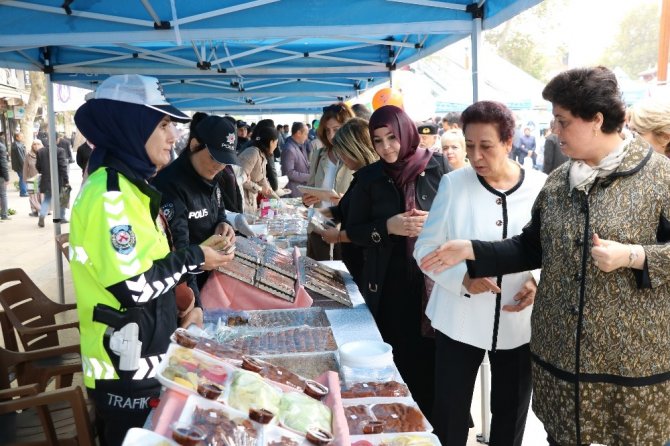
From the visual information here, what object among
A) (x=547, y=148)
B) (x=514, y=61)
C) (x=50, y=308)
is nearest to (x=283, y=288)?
(x=50, y=308)

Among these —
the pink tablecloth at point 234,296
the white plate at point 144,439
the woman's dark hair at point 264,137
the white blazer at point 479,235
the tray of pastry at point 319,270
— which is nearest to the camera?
the white plate at point 144,439

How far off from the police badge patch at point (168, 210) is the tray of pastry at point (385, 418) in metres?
1.17

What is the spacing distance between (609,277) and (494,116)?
786 mm

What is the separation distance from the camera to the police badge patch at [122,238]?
1.73 meters

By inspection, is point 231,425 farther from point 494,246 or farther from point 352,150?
point 352,150

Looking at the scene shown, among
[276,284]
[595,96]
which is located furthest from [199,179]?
[595,96]

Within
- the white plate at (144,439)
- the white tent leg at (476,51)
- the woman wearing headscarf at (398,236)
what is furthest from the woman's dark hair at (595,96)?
the white tent leg at (476,51)

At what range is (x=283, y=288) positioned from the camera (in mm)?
2754

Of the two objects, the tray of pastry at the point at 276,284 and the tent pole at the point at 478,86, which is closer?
the tray of pastry at the point at 276,284

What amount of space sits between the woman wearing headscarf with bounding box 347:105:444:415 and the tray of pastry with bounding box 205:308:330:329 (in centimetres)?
47

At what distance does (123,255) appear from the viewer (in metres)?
1.74

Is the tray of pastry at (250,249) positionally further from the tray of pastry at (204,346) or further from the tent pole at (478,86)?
the tent pole at (478,86)

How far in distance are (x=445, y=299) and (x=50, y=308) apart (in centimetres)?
237

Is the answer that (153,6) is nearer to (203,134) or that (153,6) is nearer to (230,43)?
(203,134)
